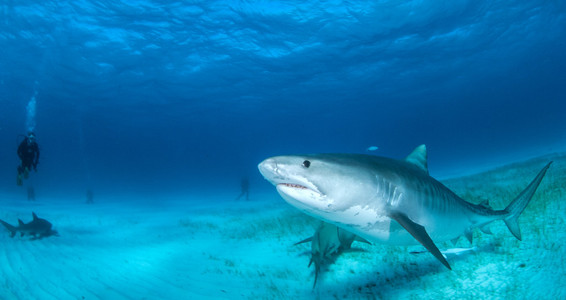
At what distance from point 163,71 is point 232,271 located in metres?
28.9

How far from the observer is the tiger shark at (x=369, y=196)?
239 cm

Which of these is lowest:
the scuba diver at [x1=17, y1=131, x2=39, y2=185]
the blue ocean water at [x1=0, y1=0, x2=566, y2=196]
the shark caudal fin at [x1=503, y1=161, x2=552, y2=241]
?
the shark caudal fin at [x1=503, y1=161, x2=552, y2=241]

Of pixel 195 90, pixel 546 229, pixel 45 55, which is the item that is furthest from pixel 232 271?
pixel 195 90

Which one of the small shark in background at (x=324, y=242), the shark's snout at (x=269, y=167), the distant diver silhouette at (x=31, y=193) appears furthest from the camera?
the distant diver silhouette at (x=31, y=193)

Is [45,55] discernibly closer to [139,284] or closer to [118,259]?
[118,259]

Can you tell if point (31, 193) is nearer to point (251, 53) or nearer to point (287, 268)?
point (251, 53)

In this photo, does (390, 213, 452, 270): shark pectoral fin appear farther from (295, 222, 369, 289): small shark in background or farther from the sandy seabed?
(295, 222, 369, 289): small shark in background

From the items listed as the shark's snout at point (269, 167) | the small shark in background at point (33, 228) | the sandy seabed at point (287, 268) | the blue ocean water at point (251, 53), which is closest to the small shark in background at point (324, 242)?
the sandy seabed at point (287, 268)

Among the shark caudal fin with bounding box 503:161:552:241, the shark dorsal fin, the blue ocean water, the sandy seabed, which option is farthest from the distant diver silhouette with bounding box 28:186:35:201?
the shark caudal fin with bounding box 503:161:552:241

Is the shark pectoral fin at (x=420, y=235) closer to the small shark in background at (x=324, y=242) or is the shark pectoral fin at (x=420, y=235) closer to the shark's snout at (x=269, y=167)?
the shark's snout at (x=269, y=167)

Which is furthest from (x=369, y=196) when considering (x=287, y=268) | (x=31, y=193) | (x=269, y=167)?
(x=31, y=193)

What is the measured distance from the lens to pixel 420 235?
236cm

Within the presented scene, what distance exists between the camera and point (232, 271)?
16.7 feet

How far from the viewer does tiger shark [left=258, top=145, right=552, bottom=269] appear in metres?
2.39
